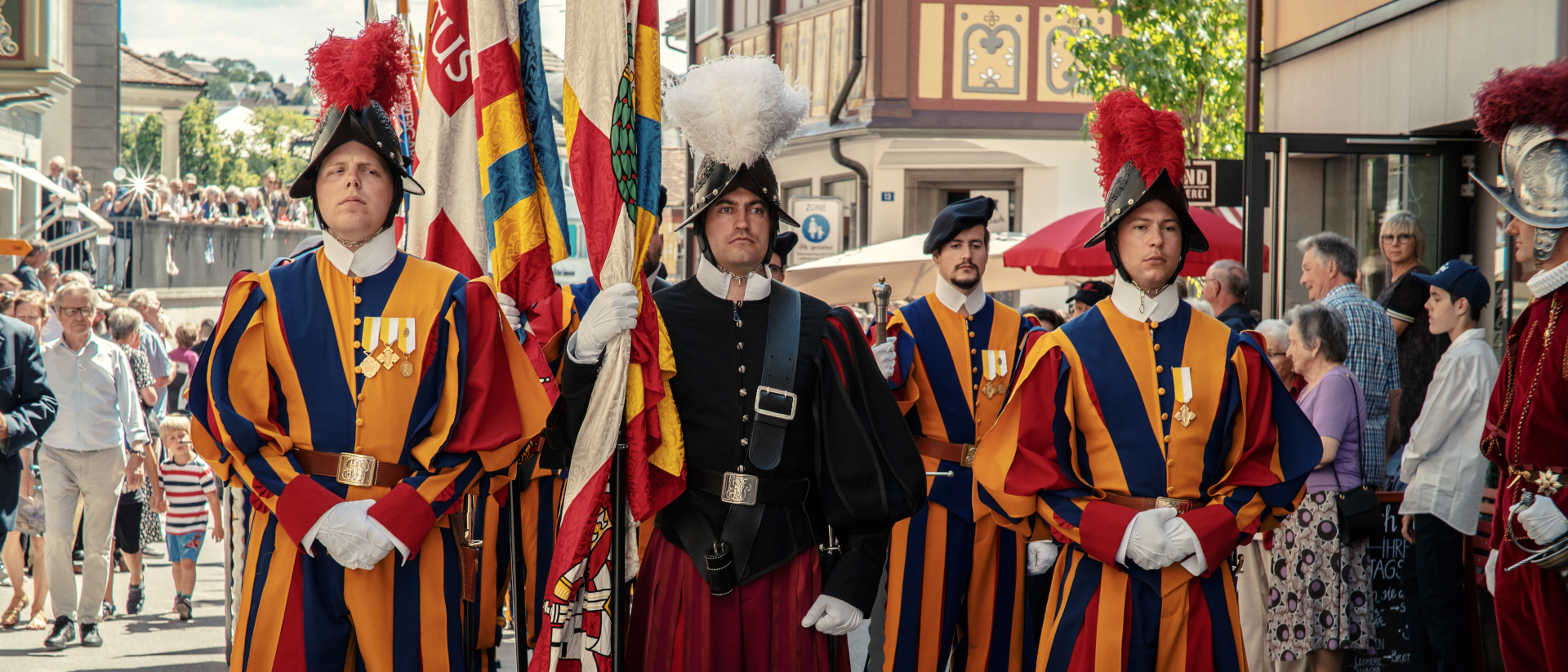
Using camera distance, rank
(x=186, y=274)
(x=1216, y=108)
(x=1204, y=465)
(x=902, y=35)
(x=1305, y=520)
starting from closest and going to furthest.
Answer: (x=1204, y=465)
(x=1305, y=520)
(x=1216, y=108)
(x=902, y=35)
(x=186, y=274)

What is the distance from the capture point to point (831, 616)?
3.41m

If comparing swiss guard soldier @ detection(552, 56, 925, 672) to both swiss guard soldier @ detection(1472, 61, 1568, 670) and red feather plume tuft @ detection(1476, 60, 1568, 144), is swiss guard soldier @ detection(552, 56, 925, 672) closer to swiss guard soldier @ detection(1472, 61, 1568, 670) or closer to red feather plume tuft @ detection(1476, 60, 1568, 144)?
swiss guard soldier @ detection(1472, 61, 1568, 670)

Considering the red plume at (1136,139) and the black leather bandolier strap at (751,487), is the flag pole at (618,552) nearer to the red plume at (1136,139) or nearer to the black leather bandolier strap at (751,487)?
the black leather bandolier strap at (751,487)

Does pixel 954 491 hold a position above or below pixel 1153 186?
below

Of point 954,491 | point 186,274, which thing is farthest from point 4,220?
point 954,491

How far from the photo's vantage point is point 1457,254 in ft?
27.1

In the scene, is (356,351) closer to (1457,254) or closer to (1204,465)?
(1204,465)

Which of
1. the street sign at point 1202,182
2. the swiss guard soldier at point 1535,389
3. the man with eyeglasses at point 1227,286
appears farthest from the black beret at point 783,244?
the swiss guard soldier at point 1535,389

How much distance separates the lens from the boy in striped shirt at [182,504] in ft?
27.7

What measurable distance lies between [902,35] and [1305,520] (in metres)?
15.4

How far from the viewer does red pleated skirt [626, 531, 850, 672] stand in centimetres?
346

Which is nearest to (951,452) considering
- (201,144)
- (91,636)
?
(91,636)

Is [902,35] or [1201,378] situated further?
[902,35]

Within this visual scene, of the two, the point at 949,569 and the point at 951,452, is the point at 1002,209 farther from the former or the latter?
the point at 949,569
